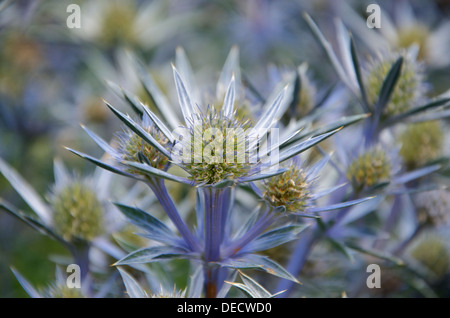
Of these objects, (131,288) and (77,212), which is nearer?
(131,288)

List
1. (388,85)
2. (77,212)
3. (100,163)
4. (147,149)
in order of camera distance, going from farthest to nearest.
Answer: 1. (77,212)
2. (388,85)
3. (147,149)
4. (100,163)

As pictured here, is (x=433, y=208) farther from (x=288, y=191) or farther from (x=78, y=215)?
(x=78, y=215)

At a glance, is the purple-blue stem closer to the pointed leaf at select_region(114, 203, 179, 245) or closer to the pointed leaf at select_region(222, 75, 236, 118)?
the pointed leaf at select_region(114, 203, 179, 245)

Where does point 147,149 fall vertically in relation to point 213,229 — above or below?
above

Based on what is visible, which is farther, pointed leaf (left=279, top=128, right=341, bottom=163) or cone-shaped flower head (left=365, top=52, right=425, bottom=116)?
cone-shaped flower head (left=365, top=52, right=425, bottom=116)

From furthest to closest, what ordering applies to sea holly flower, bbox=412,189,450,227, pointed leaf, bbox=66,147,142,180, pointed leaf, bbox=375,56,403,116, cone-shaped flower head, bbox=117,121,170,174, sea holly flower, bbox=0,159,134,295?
sea holly flower, bbox=412,189,450,227 < sea holly flower, bbox=0,159,134,295 < pointed leaf, bbox=375,56,403,116 < cone-shaped flower head, bbox=117,121,170,174 < pointed leaf, bbox=66,147,142,180

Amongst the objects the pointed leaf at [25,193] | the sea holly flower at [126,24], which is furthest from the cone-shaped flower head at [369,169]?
the sea holly flower at [126,24]

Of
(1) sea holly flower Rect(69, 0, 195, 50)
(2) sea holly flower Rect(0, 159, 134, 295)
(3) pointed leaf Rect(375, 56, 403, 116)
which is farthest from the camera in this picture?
(1) sea holly flower Rect(69, 0, 195, 50)

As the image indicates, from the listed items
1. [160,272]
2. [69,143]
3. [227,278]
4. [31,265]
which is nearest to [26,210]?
[31,265]

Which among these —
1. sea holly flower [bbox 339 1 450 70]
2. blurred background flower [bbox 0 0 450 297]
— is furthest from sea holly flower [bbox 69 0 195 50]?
sea holly flower [bbox 339 1 450 70]

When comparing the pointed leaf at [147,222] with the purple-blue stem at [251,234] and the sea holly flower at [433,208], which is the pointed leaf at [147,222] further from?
the sea holly flower at [433,208]

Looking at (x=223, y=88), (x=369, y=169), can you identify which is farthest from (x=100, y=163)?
(x=369, y=169)

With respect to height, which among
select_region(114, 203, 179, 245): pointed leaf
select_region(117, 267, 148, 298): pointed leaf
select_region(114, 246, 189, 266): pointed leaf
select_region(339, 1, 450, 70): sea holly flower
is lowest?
select_region(117, 267, 148, 298): pointed leaf
